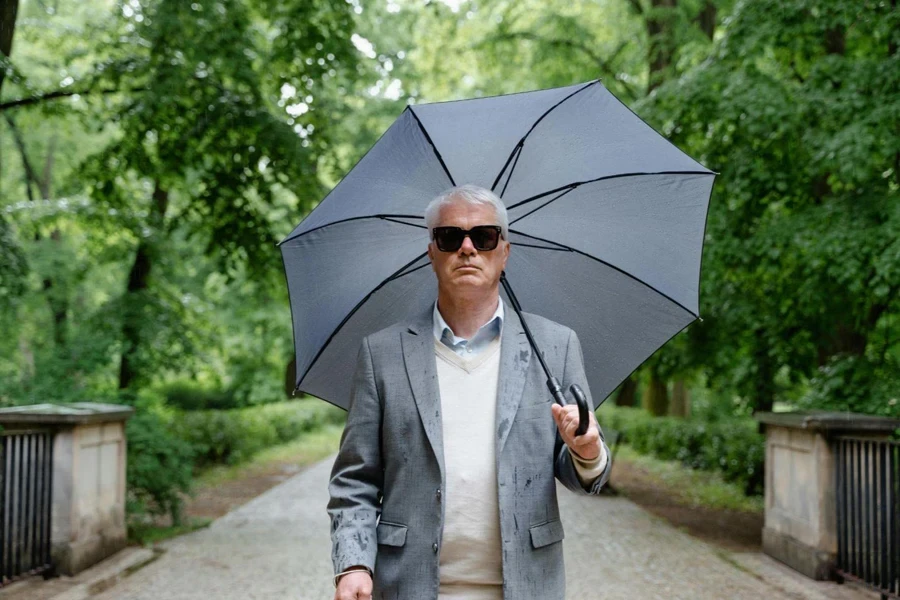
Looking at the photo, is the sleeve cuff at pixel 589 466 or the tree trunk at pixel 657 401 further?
the tree trunk at pixel 657 401

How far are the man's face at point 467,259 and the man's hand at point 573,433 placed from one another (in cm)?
49

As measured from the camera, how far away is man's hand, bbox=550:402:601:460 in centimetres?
237

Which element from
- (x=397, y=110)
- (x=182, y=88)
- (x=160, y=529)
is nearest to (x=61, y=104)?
(x=182, y=88)

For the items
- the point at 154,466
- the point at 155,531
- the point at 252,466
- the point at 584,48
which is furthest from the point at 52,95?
the point at 584,48

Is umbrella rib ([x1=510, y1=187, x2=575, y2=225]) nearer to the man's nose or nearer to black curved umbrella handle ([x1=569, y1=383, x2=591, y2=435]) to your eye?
the man's nose

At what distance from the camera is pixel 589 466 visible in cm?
247

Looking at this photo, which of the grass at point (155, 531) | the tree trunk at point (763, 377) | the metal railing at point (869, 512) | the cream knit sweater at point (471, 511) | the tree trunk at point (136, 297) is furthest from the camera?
the tree trunk at point (136, 297)

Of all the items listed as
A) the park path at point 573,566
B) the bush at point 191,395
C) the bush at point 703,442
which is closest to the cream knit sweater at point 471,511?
the park path at point 573,566

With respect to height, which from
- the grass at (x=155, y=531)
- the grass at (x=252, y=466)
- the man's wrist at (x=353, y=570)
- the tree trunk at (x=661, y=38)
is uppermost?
the tree trunk at (x=661, y=38)

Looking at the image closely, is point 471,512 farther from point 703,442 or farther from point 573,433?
point 703,442

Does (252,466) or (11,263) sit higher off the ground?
(11,263)

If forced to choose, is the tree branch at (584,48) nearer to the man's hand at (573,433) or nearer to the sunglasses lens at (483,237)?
the sunglasses lens at (483,237)

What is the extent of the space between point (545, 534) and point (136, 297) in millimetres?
12317

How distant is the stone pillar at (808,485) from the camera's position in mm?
7992
